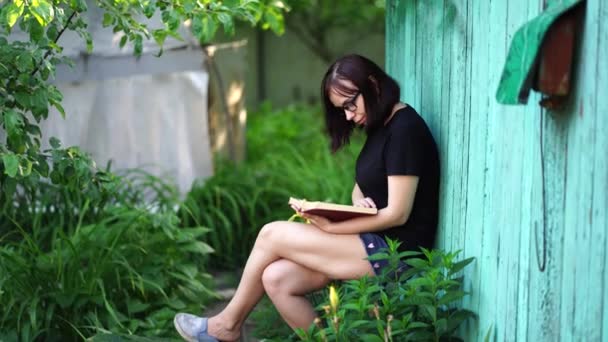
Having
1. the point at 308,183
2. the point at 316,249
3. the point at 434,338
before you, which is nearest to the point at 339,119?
the point at 316,249

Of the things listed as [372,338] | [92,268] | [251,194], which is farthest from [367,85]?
[251,194]

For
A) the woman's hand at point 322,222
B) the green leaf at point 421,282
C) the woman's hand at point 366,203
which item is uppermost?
the woman's hand at point 366,203

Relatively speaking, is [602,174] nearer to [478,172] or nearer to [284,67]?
[478,172]

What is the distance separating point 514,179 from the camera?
3396 millimetres

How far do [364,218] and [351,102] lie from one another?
52 cm

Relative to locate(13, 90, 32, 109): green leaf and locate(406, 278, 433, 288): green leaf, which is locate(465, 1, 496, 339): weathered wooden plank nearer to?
locate(406, 278, 433, 288): green leaf

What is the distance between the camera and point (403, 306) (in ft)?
12.7

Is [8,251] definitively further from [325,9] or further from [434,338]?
[325,9]

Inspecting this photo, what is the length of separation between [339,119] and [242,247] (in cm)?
228

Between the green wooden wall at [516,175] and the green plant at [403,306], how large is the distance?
0.35ft

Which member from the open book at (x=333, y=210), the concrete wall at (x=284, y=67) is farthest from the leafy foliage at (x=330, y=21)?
the open book at (x=333, y=210)

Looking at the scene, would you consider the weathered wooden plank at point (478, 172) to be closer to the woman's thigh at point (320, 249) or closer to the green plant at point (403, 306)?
the green plant at point (403, 306)

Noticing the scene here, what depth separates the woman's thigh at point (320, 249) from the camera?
420cm

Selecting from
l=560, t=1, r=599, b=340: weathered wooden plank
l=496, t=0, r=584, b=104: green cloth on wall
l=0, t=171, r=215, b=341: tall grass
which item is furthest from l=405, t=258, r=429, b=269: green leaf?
l=0, t=171, r=215, b=341: tall grass
